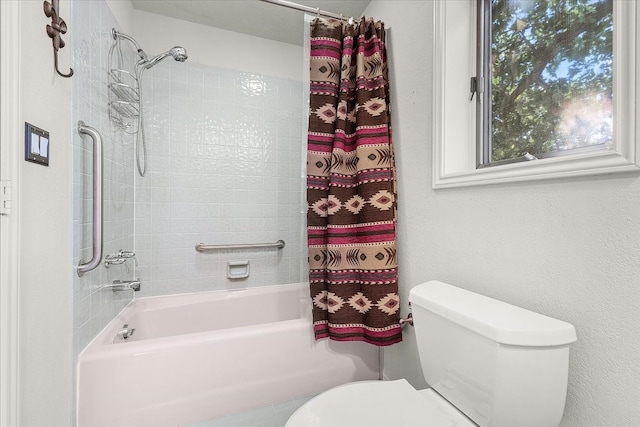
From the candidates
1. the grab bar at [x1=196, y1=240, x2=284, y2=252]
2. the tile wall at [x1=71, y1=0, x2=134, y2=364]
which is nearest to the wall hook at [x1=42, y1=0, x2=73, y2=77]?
the tile wall at [x1=71, y1=0, x2=134, y2=364]

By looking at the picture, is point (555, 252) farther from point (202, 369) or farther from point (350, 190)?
point (202, 369)

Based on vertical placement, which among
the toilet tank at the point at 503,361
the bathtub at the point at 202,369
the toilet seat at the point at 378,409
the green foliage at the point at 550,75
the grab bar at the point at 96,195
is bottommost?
the bathtub at the point at 202,369

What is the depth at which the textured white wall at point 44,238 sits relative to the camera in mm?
795

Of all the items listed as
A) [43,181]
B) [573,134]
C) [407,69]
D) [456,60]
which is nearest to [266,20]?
[407,69]

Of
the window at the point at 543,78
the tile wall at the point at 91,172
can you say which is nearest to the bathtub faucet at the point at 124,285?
the tile wall at the point at 91,172

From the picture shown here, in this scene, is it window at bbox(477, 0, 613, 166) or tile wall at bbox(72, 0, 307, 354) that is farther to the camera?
tile wall at bbox(72, 0, 307, 354)

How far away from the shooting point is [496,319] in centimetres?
78

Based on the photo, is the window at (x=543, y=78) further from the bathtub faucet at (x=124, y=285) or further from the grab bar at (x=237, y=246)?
the bathtub faucet at (x=124, y=285)

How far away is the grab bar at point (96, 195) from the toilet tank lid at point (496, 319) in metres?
1.27

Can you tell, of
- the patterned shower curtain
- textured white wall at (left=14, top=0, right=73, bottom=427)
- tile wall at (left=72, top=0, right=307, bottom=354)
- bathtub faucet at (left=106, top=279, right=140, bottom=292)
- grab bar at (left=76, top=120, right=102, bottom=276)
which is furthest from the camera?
tile wall at (left=72, top=0, right=307, bottom=354)

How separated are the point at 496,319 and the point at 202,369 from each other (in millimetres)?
1210

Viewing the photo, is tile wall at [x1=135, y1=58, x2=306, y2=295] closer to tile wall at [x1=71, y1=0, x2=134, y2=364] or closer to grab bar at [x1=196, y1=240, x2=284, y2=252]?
grab bar at [x1=196, y1=240, x2=284, y2=252]

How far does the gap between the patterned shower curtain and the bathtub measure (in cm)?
18

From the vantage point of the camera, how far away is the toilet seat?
815 millimetres
